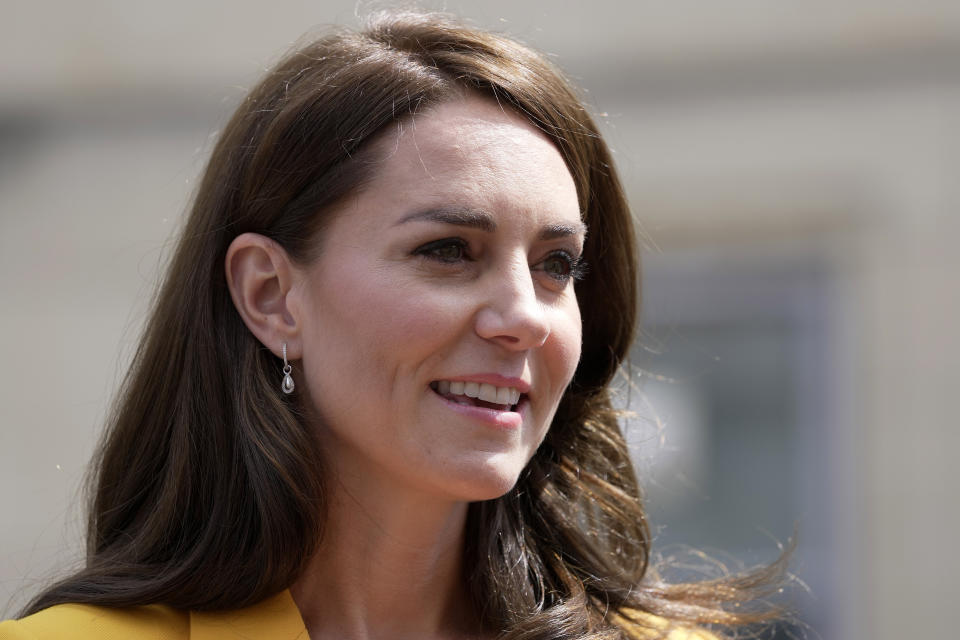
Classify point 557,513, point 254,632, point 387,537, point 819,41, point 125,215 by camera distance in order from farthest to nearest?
1. point 125,215
2. point 819,41
3. point 557,513
4. point 387,537
5. point 254,632

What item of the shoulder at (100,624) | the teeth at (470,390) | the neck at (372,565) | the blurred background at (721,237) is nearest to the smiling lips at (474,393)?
the teeth at (470,390)

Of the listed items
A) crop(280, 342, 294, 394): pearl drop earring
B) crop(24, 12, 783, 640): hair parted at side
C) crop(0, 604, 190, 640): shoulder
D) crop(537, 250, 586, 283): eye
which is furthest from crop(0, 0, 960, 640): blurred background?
crop(0, 604, 190, 640): shoulder

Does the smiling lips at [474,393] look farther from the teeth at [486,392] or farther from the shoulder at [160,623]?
the shoulder at [160,623]

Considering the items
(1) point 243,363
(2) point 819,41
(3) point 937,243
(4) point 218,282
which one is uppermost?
(2) point 819,41

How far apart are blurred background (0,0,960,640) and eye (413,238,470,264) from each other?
3.63m

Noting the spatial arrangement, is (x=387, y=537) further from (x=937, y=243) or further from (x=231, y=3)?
(x=231, y=3)

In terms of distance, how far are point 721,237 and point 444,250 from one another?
4.06 m

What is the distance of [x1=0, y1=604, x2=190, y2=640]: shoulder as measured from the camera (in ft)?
7.47

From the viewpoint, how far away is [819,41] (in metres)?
6.27

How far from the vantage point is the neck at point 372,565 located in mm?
2537

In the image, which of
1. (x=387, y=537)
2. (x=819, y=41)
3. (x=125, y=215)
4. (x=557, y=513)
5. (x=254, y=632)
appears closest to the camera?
(x=254, y=632)

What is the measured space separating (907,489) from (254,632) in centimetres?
420

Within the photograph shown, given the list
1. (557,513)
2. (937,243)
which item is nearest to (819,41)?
(937,243)

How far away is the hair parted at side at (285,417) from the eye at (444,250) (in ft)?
0.65
